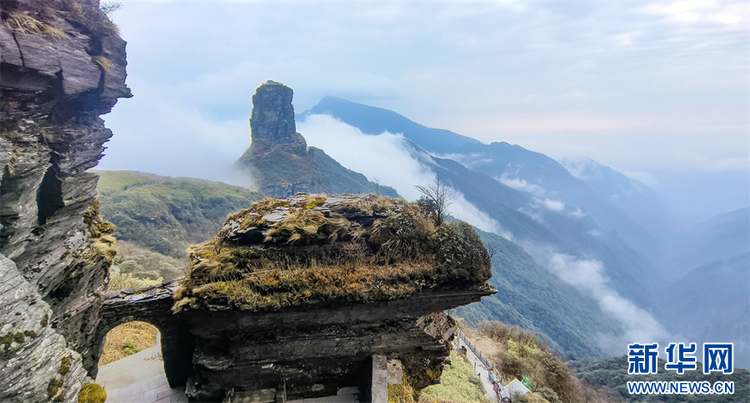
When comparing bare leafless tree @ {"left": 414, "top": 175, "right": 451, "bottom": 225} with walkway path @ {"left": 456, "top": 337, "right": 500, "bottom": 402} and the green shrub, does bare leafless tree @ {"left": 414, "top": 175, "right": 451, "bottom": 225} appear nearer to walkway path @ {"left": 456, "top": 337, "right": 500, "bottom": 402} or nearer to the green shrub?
the green shrub

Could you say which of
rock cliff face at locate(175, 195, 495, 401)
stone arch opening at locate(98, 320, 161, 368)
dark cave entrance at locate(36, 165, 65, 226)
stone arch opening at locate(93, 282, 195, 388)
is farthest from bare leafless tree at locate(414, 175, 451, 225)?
stone arch opening at locate(98, 320, 161, 368)

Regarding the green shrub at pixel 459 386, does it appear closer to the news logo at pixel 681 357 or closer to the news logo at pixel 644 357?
the news logo at pixel 644 357

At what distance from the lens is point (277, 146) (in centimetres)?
11550

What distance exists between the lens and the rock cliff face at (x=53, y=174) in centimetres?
542

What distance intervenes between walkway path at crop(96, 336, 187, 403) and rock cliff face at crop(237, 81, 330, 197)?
3767 inches

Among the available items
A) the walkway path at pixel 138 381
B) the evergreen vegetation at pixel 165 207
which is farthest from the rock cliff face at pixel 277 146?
the walkway path at pixel 138 381

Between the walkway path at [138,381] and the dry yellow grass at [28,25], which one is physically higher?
the dry yellow grass at [28,25]

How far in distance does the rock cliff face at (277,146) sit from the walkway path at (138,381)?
95.7 metres

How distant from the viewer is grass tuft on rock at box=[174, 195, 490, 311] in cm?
832

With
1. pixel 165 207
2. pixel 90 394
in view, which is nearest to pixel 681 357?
pixel 90 394

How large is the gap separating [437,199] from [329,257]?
3.66 m

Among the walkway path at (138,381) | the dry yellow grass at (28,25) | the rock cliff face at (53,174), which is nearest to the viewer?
the rock cliff face at (53,174)

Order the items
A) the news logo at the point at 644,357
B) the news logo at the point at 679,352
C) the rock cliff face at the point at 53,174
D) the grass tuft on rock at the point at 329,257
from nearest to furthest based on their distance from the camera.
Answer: the rock cliff face at the point at 53,174, the grass tuft on rock at the point at 329,257, the news logo at the point at 679,352, the news logo at the point at 644,357

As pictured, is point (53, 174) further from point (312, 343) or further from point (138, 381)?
point (312, 343)
